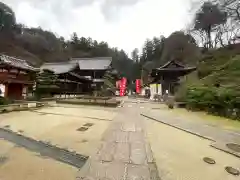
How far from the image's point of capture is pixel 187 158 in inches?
182

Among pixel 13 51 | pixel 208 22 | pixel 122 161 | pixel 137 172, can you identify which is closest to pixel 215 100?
pixel 122 161

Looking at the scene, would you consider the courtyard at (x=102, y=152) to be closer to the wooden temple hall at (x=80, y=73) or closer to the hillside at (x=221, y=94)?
the hillside at (x=221, y=94)

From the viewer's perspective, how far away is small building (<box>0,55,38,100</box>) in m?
17.5

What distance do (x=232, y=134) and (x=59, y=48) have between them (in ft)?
239

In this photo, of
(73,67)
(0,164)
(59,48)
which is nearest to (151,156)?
(0,164)

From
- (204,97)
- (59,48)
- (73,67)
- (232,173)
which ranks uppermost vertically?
(59,48)

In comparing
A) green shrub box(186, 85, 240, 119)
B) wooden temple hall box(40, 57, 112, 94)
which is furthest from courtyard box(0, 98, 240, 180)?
wooden temple hall box(40, 57, 112, 94)

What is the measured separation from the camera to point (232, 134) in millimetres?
7039

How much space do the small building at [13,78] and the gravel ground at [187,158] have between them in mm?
15837

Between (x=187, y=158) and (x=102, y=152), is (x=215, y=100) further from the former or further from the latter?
(x=102, y=152)

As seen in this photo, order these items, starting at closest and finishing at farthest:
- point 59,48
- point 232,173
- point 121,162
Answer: point 232,173 < point 121,162 < point 59,48

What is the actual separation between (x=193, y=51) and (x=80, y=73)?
26.6m

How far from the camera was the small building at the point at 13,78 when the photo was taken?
1753cm

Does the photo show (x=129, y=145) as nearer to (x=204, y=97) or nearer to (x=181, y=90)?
(x=204, y=97)
